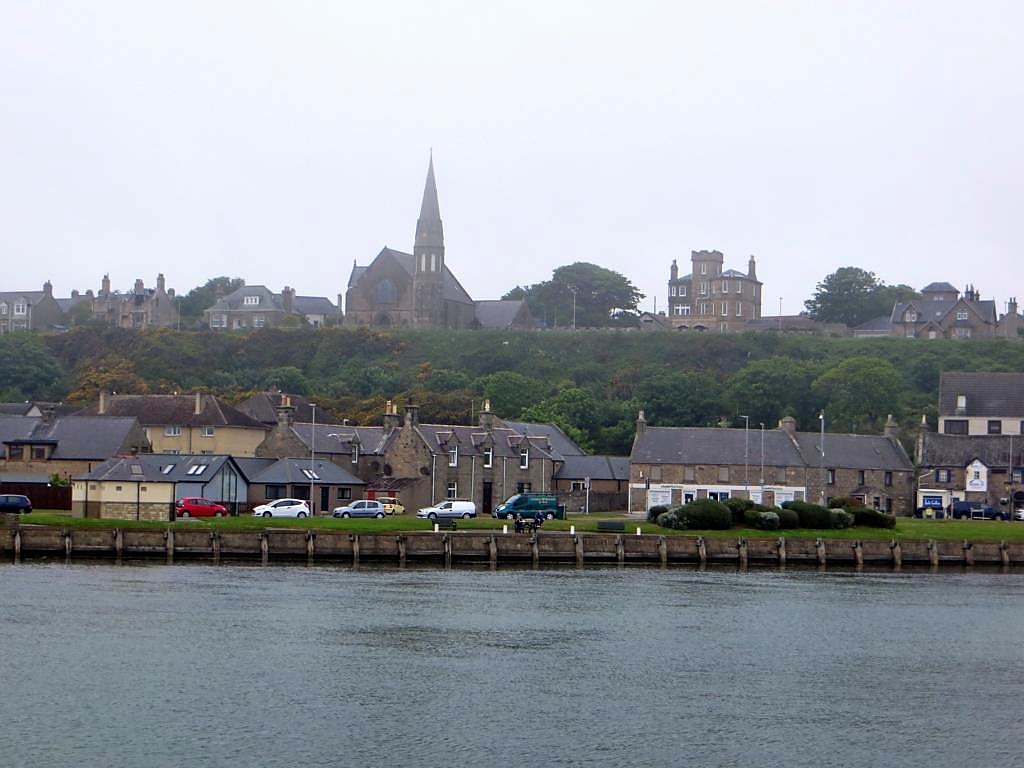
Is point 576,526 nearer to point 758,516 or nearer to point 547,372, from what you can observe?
point 758,516

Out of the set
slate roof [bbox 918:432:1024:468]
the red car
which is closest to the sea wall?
the red car

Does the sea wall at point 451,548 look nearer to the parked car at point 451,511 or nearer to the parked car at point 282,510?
the parked car at point 451,511

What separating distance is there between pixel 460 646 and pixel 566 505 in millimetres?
51266

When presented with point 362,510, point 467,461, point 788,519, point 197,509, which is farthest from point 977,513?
point 197,509

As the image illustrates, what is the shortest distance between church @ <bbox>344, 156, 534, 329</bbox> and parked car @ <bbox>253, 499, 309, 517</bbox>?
338 ft

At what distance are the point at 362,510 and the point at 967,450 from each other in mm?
47747

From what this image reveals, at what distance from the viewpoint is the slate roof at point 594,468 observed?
107m

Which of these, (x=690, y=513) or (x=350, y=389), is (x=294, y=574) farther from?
(x=350, y=389)

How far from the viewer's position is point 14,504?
8388 centimetres

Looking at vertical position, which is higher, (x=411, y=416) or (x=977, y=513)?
(x=411, y=416)

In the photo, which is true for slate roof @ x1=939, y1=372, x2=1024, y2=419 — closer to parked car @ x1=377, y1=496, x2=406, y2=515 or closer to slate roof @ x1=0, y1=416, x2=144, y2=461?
parked car @ x1=377, y1=496, x2=406, y2=515

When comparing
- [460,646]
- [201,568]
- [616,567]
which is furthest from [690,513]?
[460,646]

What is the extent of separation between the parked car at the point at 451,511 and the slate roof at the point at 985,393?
49611 mm

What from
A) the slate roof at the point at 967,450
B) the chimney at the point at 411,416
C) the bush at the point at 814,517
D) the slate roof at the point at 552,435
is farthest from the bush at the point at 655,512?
the slate roof at the point at 967,450
